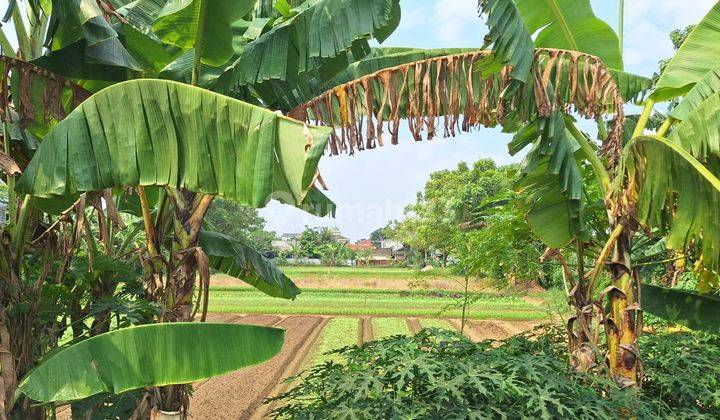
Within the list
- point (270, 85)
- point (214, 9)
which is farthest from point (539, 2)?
point (214, 9)

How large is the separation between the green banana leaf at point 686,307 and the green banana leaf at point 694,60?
2110 mm

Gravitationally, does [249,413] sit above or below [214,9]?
below

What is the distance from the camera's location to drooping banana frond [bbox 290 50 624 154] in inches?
152

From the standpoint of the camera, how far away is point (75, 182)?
312 centimetres

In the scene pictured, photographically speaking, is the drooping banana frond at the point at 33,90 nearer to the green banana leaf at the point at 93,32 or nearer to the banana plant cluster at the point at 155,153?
the banana plant cluster at the point at 155,153

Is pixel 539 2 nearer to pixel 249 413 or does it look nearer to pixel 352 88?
pixel 352 88

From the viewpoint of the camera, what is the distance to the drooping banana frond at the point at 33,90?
3.66 metres

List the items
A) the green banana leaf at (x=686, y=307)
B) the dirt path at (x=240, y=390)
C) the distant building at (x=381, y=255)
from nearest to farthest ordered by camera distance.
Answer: the green banana leaf at (x=686, y=307) → the dirt path at (x=240, y=390) → the distant building at (x=381, y=255)

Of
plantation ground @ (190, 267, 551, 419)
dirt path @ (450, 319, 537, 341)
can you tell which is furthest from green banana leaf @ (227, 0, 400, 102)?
dirt path @ (450, 319, 537, 341)

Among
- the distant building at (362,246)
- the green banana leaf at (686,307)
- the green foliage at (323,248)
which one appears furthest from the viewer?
the distant building at (362,246)

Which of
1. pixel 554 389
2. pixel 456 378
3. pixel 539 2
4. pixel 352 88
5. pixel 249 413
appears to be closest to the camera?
pixel 456 378

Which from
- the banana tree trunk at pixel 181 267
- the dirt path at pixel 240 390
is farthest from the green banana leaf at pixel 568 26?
the dirt path at pixel 240 390

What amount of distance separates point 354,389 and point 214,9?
9.61 ft

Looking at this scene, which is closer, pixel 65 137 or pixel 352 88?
pixel 65 137
